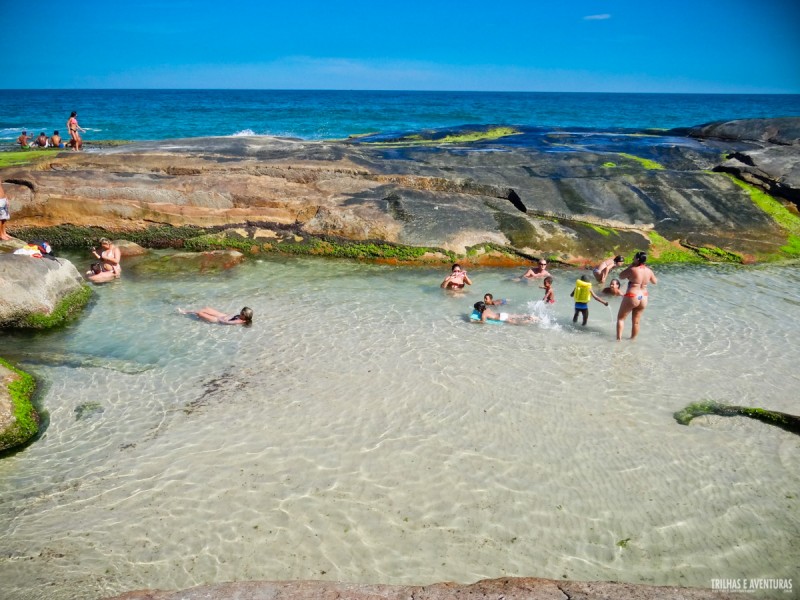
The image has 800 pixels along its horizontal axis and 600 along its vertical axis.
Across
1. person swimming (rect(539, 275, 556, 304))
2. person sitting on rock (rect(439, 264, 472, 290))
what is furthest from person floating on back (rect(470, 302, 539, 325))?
person sitting on rock (rect(439, 264, 472, 290))

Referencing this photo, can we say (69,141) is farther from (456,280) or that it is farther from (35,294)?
(456,280)

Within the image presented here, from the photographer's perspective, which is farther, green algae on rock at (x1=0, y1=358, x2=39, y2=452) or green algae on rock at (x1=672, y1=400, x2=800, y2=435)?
green algae on rock at (x1=672, y1=400, x2=800, y2=435)

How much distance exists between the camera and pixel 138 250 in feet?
46.5

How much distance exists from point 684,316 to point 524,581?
839cm

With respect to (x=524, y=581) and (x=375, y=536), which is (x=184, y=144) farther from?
(x=524, y=581)

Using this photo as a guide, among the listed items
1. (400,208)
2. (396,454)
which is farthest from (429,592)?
(400,208)

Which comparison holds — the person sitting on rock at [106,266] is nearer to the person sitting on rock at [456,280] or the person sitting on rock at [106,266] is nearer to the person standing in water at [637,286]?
the person sitting on rock at [456,280]

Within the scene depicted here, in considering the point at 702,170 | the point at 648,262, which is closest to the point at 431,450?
the point at 648,262

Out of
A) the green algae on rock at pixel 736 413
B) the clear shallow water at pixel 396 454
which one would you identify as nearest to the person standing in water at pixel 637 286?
the clear shallow water at pixel 396 454

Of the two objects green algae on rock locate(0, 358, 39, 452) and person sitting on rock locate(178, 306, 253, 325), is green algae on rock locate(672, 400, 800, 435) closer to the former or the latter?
person sitting on rock locate(178, 306, 253, 325)

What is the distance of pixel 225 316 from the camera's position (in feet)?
33.8

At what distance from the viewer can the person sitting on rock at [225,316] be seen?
1000 centimetres

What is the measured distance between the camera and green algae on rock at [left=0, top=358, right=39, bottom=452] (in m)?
6.36

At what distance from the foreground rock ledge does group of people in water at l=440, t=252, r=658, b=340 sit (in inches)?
245
